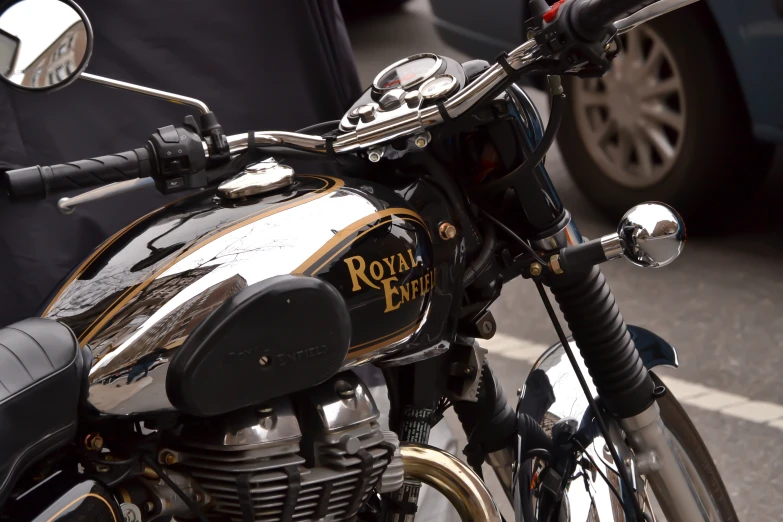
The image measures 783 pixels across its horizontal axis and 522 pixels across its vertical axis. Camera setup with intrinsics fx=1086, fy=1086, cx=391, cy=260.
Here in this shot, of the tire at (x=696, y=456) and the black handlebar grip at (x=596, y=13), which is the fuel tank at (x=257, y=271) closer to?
the black handlebar grip at (x=596, y=13)

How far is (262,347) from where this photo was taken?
1.15 m

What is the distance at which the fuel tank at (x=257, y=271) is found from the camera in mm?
1151

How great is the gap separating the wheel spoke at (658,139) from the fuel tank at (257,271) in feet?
8.12

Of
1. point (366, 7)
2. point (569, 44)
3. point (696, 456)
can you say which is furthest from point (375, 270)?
point (366, 7)

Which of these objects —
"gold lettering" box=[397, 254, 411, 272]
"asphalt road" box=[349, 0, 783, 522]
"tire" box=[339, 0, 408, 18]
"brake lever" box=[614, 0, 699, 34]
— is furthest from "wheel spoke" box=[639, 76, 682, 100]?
"tire" box=[339, 0, 408, 18]

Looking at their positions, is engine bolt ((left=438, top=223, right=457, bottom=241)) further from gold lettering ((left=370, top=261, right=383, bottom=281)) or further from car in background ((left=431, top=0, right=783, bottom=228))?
car in background ((left=431, top=0, right=783, bottom=228))

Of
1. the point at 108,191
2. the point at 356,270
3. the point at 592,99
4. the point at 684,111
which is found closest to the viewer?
the point at 356,270

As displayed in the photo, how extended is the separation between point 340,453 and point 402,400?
286 mm

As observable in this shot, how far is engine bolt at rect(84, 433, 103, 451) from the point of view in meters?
1.16

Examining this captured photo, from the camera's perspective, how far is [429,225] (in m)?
1.37

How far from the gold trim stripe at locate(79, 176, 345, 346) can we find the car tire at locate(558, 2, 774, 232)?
252 centimetres

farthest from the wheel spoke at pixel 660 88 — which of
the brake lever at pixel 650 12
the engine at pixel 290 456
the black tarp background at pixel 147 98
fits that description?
the engine at pixel 290 456

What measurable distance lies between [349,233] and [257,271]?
13 cm

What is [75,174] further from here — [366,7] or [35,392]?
[366,7]
